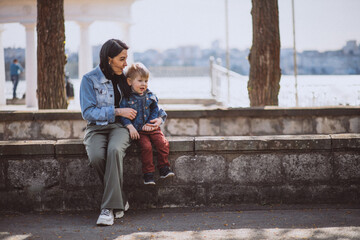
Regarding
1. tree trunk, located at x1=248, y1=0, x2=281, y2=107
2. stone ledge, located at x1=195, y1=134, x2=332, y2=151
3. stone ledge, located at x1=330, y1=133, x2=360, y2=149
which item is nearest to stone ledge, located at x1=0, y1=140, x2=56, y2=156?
stone ledge, located at x1=195, y1=134, x2=332, y2=151

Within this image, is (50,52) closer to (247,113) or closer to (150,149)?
(247,113)

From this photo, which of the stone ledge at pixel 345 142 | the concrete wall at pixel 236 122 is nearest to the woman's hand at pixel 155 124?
the stone ledge at pixel 345 142

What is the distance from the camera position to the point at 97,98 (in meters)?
4.69

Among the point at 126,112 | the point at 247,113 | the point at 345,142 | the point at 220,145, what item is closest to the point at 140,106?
the point at 126,112

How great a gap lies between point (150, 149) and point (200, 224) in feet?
2.75

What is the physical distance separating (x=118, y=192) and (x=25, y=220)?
93 centimetres

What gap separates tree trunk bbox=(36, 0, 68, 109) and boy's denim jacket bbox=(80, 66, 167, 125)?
13.7ft

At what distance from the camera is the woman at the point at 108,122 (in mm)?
4379

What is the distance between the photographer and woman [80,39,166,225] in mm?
4379

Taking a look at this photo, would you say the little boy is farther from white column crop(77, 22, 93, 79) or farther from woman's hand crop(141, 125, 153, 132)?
white column crop(77, 22, 93, 79)

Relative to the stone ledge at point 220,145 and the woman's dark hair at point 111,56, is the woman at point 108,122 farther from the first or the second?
the stone ledge at point 220,145

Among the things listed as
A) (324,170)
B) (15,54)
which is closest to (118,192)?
(324,170)

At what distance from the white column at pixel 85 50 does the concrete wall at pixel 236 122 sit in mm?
10671

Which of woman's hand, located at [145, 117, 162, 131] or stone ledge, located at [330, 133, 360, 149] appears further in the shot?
stone ledge, located at [330, 133, 360, 149]
